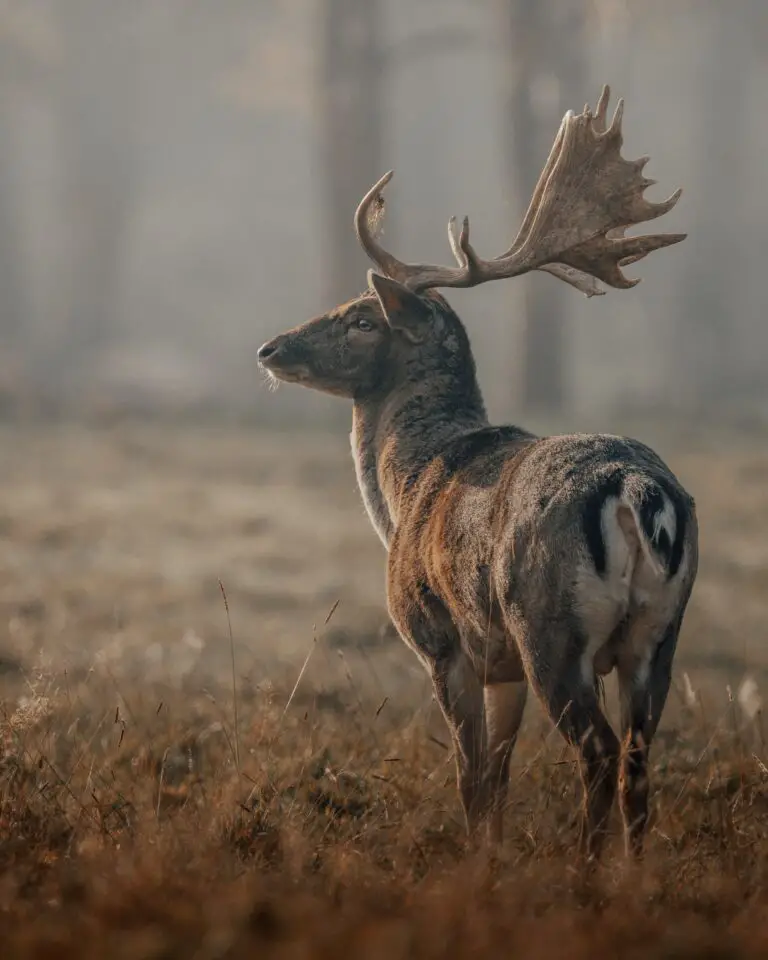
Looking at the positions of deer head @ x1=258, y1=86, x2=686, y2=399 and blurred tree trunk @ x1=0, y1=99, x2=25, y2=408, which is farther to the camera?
blurred tree trunk @ x1=0, y1=99, x2=25, y2=408

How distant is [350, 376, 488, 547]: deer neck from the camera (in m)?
5.62

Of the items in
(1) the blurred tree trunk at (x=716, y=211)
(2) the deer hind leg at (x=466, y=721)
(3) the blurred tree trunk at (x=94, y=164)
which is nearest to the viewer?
(2) the deer hind leg at (x=466, y=721)

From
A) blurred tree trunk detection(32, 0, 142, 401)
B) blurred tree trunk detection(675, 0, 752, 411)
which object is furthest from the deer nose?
blurred tree trunk detection(32, 0, 142, 401)

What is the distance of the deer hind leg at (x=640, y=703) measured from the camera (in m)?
4.24

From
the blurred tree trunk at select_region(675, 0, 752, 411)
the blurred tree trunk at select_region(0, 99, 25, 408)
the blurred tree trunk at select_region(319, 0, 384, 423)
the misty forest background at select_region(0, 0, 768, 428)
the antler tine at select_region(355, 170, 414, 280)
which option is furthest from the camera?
the blurred tree trunk at select_region(0, 99, 25, 408)

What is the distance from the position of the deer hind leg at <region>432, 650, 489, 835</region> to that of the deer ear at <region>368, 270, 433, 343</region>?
150cm

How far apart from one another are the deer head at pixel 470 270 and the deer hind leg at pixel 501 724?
4.78ft

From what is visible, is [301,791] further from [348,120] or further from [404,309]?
[348,120]

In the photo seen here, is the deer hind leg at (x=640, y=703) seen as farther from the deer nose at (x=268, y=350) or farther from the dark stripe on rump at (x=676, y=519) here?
the deer nose at (x=268, y=350)

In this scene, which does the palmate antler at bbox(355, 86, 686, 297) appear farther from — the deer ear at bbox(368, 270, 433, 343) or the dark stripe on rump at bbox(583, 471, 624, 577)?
the dark stripe on rump at bbox(583, 471, 624, 577)

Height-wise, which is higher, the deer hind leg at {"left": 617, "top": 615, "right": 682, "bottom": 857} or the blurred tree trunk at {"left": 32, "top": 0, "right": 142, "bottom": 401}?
the blurred tree trunk at {"left": 32, "top": 0, "right": 142, "bottom": 401}

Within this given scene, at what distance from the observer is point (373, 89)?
20.6 m

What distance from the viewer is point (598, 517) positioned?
13.8ft

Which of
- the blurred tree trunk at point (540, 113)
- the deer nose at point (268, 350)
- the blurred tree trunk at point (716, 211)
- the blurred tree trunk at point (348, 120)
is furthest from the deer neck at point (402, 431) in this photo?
the blurred tree trunk at point (716, 211)
